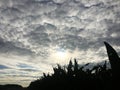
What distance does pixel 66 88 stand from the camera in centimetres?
834

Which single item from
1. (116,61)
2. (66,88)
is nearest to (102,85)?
(116,61)

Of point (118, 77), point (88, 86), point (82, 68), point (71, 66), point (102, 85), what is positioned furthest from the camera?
point (71, 66)

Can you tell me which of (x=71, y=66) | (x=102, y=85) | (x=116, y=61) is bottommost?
(x=102, y=85)

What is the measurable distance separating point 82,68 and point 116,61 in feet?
6.99

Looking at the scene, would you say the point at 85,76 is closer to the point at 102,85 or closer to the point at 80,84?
the point at 80,84

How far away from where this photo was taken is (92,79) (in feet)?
25.2

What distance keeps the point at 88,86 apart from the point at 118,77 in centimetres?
160

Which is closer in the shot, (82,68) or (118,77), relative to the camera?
(118,77)

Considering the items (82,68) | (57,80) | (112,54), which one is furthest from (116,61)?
(57,80)

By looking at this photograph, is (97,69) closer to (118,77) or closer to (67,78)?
(67,78)

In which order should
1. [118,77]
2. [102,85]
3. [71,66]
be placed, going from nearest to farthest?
[118,77], [102,85], [71,66]

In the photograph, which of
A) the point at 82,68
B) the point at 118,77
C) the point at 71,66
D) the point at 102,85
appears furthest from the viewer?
the point at 71,66

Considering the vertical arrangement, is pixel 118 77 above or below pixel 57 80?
below

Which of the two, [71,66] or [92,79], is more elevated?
[71,66]
